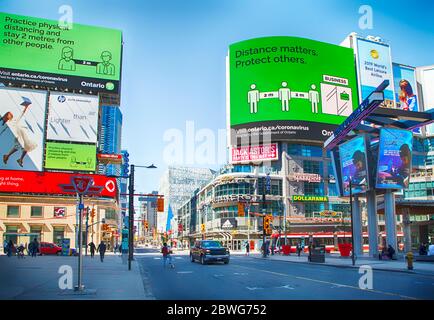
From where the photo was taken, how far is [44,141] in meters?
70.9

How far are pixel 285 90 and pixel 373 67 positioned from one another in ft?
94.1

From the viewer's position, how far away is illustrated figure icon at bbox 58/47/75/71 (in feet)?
239

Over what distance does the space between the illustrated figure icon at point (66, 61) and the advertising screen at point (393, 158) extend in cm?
5297

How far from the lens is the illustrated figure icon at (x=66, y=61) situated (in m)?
72.8

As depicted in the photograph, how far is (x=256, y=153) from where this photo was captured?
9212 cm

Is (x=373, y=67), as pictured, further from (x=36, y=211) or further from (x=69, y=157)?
(x=36, y=211)

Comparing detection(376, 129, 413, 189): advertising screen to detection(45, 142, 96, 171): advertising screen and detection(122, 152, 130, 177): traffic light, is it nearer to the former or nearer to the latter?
detection(122, 152, 130, 177): traffic light

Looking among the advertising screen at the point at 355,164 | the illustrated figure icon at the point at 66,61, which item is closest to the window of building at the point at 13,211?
the illustrated figure icon at the point at 66,61

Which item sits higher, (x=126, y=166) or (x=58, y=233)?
(x=126, y=166)

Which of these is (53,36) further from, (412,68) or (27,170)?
(412,68)

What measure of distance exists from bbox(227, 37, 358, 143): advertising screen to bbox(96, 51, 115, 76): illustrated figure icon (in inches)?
1161

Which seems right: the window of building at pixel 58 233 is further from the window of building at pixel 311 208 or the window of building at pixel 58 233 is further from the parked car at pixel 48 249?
the window of building at pixel 311 208

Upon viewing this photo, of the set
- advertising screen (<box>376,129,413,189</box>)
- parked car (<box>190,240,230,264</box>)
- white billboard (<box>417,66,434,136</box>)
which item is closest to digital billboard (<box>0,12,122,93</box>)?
advertising screen (<box>376,129,413,189</box>)

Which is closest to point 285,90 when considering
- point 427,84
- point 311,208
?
point 311,208
